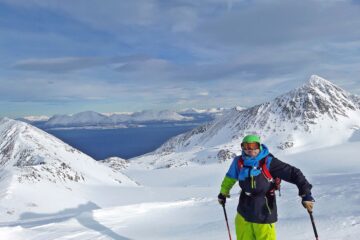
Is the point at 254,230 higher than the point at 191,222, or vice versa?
the point at 191,222

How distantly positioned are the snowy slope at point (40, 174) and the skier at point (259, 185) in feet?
125

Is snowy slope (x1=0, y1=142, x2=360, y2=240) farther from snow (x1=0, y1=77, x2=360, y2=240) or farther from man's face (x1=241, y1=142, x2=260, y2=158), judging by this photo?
man's face (x1=241, y1=142, x2=260, y2=158)

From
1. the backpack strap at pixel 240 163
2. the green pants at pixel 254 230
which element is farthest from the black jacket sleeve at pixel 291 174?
the green pants at pixel 254 230

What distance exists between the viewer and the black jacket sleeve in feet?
25.7

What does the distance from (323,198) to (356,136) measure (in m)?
190

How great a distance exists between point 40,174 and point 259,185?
55983 millimetres

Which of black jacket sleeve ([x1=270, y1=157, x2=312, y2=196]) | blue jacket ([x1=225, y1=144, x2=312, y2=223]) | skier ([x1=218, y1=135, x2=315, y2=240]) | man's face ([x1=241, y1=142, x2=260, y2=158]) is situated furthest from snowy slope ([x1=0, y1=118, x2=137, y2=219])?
black jacket sleeve ([x1=270, y1=157, x2=312, y2=196])

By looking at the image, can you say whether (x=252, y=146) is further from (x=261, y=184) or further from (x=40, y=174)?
(x=40, y=174)

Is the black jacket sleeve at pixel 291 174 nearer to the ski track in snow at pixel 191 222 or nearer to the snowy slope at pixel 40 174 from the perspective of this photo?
the ski track in snow at pixel 191 222

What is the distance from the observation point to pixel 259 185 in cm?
808

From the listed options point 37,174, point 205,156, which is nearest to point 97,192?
point 37,174

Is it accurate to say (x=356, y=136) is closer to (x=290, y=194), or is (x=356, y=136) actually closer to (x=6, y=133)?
(x=6, y=133)

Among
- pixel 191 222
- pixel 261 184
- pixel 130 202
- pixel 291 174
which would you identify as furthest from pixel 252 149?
pixel 130 202

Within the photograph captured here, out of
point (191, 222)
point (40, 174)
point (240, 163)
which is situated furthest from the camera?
point (40, 174)
